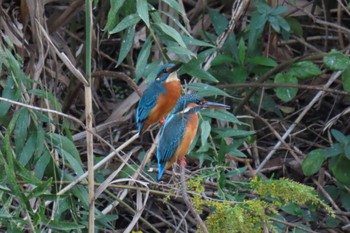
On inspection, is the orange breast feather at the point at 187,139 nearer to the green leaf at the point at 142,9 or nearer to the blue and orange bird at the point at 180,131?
the blue and orange bird at the point at 180,131

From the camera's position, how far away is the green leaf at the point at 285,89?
4824mm

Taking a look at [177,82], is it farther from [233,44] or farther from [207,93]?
[233,44]

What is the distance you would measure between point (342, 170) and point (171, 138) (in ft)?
3.81

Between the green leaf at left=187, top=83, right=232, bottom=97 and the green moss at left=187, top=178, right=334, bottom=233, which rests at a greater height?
the green leaf at left=187, top=83, right=232, bottom=97

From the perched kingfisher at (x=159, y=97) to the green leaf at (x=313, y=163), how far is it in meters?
0.85

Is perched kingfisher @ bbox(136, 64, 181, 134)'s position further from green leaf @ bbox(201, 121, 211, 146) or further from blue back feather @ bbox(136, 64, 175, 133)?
green leaf @ bbox(201, 121, 211, 146)

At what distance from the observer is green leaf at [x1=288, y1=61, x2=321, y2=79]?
4801 millimetres

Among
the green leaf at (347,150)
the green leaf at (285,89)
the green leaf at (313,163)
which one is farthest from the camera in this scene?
the green leaf at (285,89)

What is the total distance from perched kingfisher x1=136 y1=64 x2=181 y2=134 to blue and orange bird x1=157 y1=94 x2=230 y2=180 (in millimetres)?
273

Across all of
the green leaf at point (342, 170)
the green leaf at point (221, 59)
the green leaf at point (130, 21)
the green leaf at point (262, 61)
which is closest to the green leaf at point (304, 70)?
the green leaf at point (262, 61)

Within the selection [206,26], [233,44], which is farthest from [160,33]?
[206,26]

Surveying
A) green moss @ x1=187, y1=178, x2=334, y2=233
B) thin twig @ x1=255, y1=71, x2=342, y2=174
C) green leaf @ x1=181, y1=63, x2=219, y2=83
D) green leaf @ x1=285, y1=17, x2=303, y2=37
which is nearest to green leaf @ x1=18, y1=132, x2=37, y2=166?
green leaf @ x1=181, y1=63, x2=219, y2=83

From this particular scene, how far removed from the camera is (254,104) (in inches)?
209

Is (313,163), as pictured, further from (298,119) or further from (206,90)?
(206,90)
